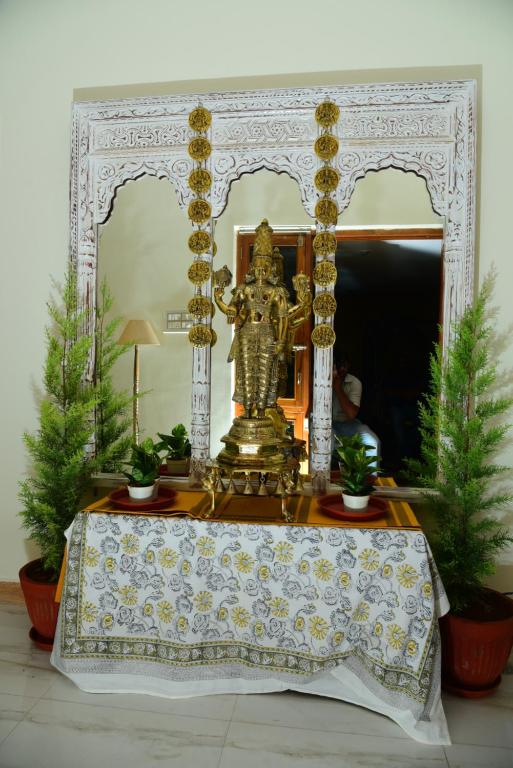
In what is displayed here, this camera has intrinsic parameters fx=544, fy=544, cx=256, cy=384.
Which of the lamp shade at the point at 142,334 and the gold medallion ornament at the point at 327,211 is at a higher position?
the gold medallion ornament at the point at 327,211

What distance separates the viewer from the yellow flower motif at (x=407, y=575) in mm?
2346

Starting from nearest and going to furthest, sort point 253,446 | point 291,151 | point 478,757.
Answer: point 478,757 < point 253,446 < point 291,151

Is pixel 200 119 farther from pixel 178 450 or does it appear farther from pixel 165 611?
pixel 165 611

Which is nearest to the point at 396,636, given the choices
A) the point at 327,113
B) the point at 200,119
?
the point at 327,113

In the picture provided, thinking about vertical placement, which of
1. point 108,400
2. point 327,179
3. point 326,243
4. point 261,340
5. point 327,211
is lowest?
point 108,400

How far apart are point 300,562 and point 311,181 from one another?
6.85ft

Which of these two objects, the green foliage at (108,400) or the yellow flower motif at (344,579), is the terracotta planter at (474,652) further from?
the green foliage at (108,400)

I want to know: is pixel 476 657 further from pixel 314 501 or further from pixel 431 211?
pixel 431 211

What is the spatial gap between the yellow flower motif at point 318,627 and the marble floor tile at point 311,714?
1.01 feet

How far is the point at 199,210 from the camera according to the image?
322 centimetres

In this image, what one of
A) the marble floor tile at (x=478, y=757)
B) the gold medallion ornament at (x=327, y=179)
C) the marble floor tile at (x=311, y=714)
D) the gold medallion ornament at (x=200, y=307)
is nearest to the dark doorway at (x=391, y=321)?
the gold medallion ornament at (x=327, y=179)

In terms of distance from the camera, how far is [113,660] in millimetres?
2529

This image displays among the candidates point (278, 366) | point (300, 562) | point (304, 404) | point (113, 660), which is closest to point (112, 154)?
point (278, 366)

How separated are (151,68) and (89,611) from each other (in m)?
3.07
